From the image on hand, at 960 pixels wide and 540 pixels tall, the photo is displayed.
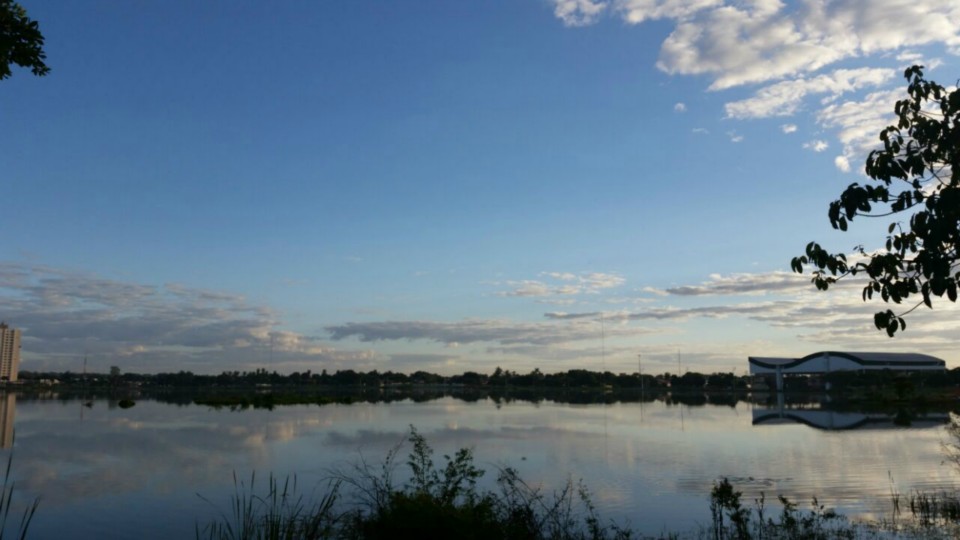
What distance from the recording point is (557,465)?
34188 millimetres

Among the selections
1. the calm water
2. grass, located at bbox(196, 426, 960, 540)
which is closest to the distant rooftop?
the calm water

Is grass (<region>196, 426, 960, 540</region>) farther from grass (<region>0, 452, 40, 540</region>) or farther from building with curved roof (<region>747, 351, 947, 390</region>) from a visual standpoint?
building with curved roof (<region>747, 351, 947, 390</region>)

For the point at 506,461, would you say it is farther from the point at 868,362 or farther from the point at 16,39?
the point at 868,362

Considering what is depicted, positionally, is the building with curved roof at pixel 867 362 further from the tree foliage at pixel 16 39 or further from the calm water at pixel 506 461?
the tree foliage at pixel 16 39

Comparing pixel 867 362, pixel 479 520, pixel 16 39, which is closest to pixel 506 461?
pixel 479 520

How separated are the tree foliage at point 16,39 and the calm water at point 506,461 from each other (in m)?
15.7

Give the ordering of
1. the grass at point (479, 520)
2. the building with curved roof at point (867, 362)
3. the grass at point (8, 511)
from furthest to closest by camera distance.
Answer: the building with curved roof at point (867, 362)
the grass at point (479, 520)
the grass at point (8, 511)

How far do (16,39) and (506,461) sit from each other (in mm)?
30850

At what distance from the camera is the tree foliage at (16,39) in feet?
26.1

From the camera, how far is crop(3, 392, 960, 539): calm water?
2359 centimetres

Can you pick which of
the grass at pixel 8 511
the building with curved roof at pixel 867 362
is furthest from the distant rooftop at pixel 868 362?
the grass at pixel 8 511

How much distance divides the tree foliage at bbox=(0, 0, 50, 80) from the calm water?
51.6ft

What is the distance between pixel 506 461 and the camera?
3566 centimetres

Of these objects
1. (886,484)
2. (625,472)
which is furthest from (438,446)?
(886,484)
